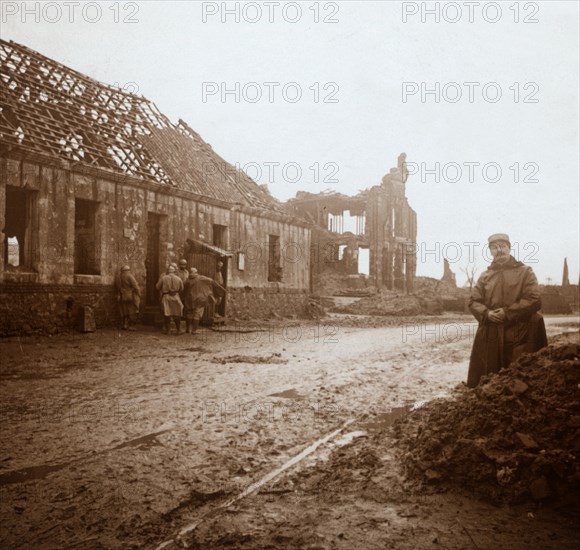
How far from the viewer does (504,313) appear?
5.40m

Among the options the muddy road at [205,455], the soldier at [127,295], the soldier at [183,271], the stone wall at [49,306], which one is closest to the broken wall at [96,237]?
the stone wall at [49,306]

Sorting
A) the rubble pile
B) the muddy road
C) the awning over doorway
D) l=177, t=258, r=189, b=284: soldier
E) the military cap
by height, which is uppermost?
the awning over doorway

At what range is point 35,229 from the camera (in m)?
12.2

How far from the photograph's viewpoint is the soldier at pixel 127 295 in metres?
13.8

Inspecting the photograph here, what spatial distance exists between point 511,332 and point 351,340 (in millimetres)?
7976

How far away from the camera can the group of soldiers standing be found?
13805 millimetres

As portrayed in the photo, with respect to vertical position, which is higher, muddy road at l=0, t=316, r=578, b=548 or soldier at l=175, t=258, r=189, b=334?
soldier at l=175, t=258, r=189, b=334

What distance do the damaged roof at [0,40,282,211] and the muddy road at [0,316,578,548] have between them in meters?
7.13

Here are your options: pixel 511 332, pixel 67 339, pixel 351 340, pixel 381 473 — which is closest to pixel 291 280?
pixel 351 340

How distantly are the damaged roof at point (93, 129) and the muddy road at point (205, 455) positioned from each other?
713cm

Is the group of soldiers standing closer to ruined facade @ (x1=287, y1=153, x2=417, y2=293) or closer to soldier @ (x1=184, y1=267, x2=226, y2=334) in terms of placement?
soldier @ (x1=184, y1=267, x2=226, y2=334)

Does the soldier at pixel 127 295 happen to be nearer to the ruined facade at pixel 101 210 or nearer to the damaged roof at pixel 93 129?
the ruined facade at pixel 101 210

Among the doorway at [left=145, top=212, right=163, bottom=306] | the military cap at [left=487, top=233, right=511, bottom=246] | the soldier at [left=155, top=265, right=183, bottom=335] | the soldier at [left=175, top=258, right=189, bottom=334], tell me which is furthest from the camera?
the doorway at [left=145, top=212, right=163, bottom=306]

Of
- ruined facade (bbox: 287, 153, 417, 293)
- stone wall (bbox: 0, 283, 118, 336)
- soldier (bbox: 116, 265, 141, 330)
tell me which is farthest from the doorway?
ruined facade (bbox: 287, 153, 417, 293)
